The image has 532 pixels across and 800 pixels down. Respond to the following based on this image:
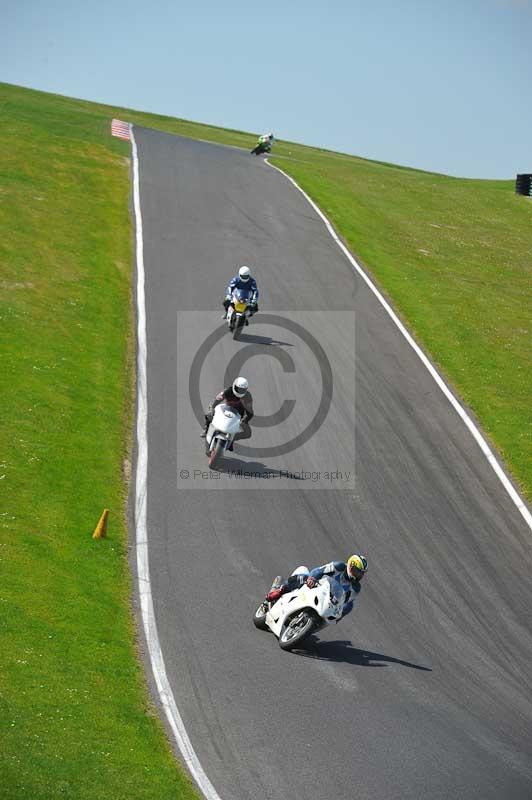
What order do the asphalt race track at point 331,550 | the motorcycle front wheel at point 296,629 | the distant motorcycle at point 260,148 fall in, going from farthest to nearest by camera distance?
1. the distant motorcycle at point 260,148
2. the motorcycle front wheel at point 296,629
3. the asphalt race track at point 331,550

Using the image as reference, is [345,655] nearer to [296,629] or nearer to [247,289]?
[296,629]

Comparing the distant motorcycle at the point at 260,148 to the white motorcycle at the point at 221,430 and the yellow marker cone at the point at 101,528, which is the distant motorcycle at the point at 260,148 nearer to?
the white motorcycle at the point at 221,430

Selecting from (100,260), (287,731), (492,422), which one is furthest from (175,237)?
(287,731)

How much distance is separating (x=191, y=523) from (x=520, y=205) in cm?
4710

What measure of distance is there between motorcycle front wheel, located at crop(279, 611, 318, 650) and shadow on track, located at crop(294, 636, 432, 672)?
26 centimetres

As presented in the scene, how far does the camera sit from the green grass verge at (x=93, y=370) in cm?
1232

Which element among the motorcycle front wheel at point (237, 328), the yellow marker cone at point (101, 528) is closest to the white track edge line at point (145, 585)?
the yellow marker cone at point (101, 528)

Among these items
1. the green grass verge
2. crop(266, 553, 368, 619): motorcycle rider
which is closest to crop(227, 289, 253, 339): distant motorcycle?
the green grass verge

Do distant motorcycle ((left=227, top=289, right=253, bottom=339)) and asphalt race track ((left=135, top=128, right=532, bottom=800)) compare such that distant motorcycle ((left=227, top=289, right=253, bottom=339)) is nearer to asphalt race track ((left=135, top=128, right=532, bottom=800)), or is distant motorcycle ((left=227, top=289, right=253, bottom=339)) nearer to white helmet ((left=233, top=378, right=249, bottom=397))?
asphalt race track ((left=135, top=128, right=532, bottom=800))

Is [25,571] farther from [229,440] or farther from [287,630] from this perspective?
[229,440]

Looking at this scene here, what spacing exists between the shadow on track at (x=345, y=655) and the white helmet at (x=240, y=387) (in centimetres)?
726

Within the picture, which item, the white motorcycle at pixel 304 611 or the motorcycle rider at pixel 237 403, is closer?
the white motorcycle at pixel 304 611

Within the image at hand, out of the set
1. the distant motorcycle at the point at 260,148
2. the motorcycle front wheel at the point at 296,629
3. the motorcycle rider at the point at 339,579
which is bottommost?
the motorcycle front wheel at the point at 296,629

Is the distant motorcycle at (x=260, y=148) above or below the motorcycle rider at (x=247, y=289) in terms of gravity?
above
